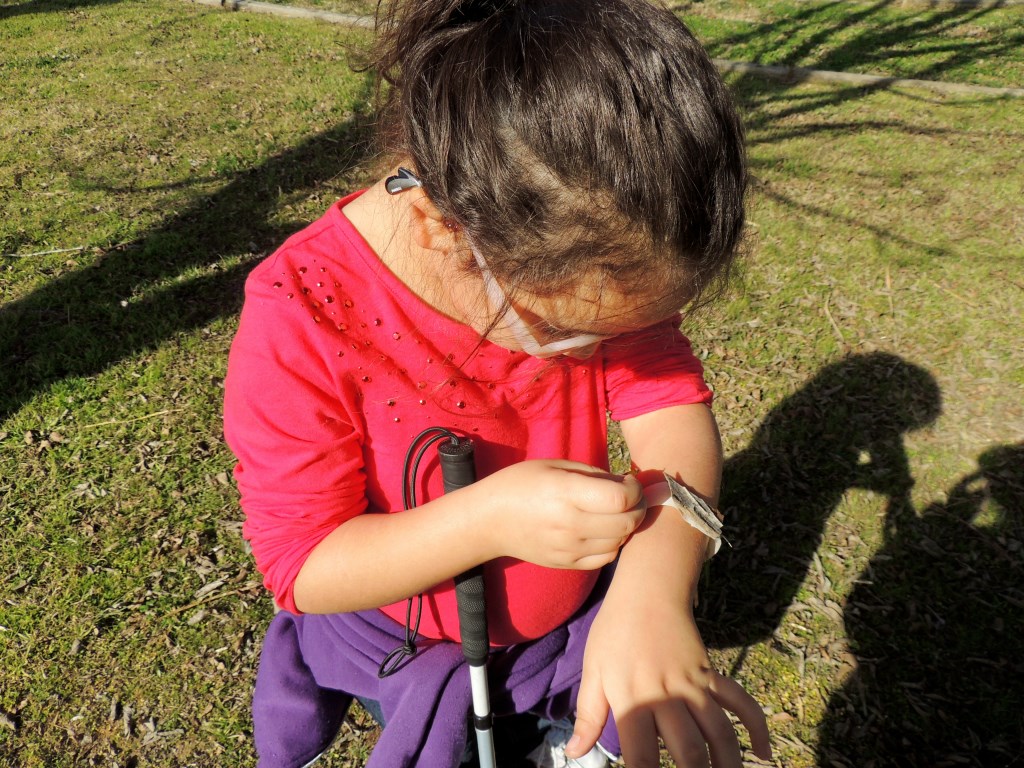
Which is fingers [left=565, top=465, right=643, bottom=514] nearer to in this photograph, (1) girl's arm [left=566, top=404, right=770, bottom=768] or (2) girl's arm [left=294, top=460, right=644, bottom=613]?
(2) girl's arm [left=294, top=460, right=644, bottom=613]

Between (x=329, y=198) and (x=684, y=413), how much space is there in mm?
4664

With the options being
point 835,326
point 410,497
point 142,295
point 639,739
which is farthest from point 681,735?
point 142,295

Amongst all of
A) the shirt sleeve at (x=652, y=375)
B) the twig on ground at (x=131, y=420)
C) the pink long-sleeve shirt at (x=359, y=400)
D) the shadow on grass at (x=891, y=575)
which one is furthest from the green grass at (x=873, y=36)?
the pink long-sleeve shirt at (x=359, y=400)

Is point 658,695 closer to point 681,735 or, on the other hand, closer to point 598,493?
point 681,735

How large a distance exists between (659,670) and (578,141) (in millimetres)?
893

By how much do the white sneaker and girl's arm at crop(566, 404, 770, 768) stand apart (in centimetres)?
78

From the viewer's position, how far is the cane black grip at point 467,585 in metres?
1.42

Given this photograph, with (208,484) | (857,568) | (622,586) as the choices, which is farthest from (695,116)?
(208,484)

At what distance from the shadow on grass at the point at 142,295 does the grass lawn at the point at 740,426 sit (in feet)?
0.07

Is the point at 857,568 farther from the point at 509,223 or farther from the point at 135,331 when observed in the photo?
the point at 135,331

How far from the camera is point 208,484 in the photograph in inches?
142

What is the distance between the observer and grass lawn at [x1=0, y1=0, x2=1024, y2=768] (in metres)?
2.79

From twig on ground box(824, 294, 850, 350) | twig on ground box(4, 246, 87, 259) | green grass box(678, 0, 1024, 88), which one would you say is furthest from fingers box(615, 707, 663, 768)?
green grass box(678, 0, 1024, 88)

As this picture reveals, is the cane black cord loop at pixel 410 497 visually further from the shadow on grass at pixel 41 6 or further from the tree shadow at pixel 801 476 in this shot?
the shadow on grass at pixel 41 6
